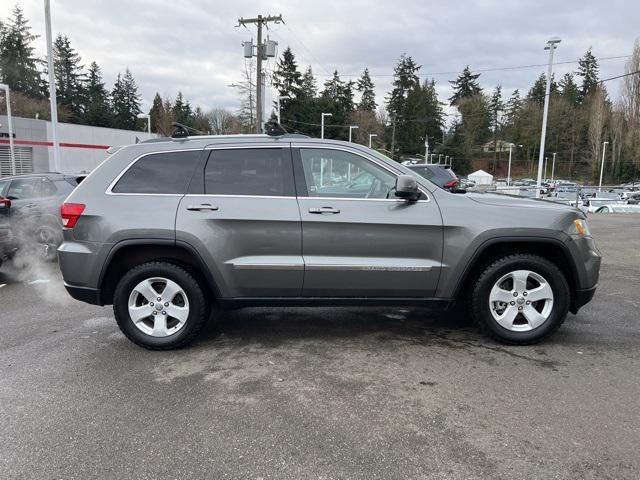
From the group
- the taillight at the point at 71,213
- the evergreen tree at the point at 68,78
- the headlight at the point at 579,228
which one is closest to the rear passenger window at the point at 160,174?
the taillight at the point at 71,213

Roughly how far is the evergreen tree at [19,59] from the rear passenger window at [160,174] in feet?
248

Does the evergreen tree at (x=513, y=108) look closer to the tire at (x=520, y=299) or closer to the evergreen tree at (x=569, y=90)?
the evergreen tree at (x=569, y=90)

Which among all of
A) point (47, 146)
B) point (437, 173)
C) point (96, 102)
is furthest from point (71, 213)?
point (96, 102)

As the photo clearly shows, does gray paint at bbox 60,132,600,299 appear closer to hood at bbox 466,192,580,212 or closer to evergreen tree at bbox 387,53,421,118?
hood at bbox 466,192,580,212

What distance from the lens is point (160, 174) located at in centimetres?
423

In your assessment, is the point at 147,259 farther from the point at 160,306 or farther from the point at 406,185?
the point at 406,185

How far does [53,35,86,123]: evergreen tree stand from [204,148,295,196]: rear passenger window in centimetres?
8229

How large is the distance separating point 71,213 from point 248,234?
158 centimetres

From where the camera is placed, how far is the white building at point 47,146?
30.2 metres

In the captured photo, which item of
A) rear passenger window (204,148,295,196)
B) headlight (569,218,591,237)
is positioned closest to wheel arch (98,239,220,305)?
rear passenger window (204,148,295,196)

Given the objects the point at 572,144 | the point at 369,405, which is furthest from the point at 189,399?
the point at 572,144

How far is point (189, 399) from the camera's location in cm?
336

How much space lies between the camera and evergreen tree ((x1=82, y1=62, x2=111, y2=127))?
74.1m

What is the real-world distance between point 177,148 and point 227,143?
0.46 metres
